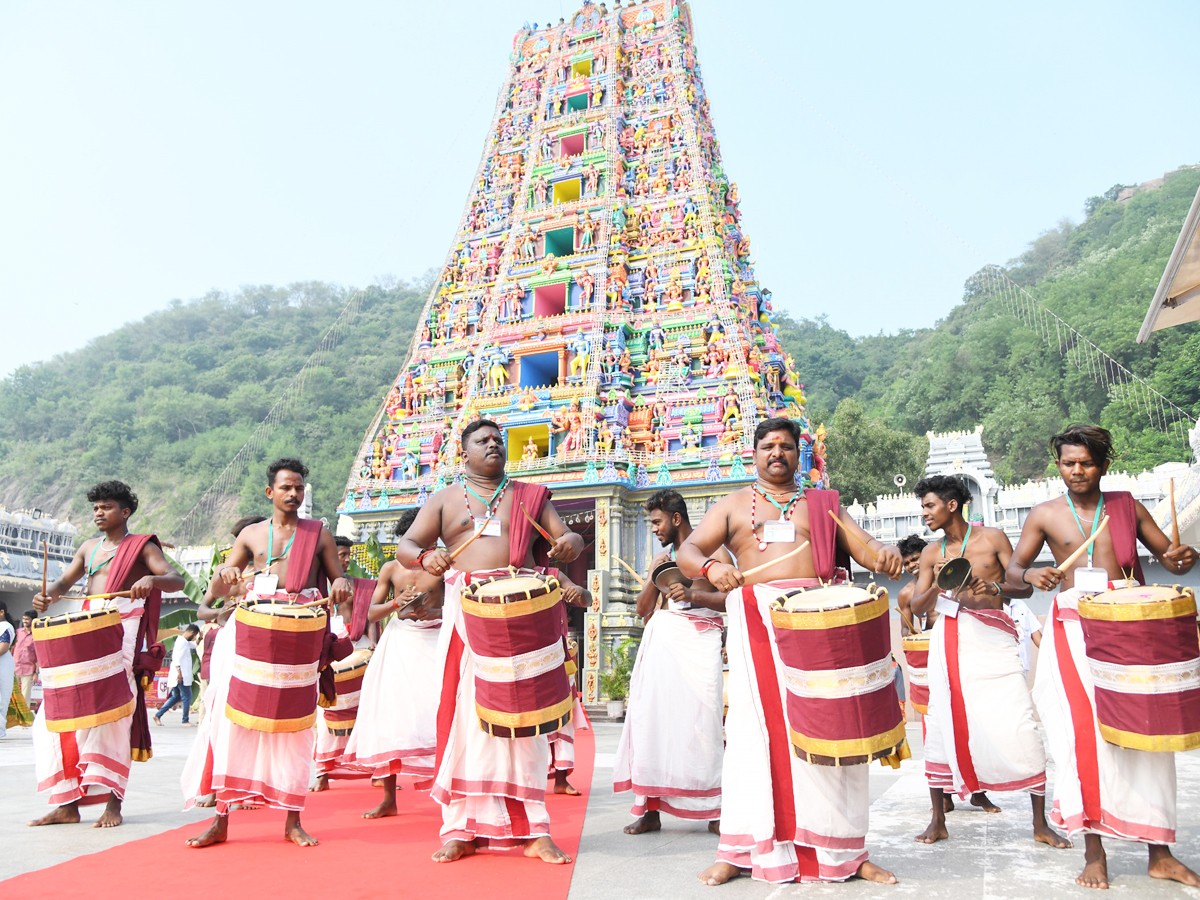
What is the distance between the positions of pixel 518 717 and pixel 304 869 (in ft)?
3.27

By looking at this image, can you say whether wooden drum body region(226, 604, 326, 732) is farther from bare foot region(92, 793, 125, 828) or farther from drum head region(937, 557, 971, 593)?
drum head region(937, 557, 971, 593)

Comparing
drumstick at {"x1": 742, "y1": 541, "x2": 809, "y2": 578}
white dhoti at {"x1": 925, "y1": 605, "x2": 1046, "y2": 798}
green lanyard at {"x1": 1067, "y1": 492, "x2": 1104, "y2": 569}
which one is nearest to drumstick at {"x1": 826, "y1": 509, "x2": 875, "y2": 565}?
drumstick at {"x1": 742, "y1": 541, "x2": 809, "y2": 578}

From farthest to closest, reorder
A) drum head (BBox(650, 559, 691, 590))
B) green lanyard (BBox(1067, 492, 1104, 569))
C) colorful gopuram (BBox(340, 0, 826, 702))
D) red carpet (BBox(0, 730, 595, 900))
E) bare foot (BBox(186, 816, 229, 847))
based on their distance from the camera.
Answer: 1. colorful gopuram (BBox(340, 0, 826, 702))
2. drum head (BBox(650, 559, 691, 590))
3. bare foot (BBox(186, 816, 229, 847))
4. green lanyard (BBox(1067, 492, 1104, 569))
5. red carpet (BBox(0, 730, 595, 900))

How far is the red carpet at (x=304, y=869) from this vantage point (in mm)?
3205

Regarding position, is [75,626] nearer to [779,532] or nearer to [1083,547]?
[779,532]

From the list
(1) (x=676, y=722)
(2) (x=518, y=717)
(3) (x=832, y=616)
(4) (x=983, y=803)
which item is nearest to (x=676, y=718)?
(1) (x=676, y=722)

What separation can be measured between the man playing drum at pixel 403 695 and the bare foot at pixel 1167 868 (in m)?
3.54

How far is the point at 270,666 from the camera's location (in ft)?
13.7

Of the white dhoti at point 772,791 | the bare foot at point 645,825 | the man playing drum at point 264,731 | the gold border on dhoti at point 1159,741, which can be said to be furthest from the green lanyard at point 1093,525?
the man playing drum at point 264,731

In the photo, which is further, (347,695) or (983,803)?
(347,695)

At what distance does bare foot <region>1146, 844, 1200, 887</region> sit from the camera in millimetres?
3301

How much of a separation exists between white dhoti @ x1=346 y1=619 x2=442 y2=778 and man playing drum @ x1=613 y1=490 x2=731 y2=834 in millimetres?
1198

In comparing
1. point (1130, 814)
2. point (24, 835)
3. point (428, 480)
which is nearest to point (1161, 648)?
point (1130, 814)

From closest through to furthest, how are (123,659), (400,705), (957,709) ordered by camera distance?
(957,709) < (123,659) < (400,705)
